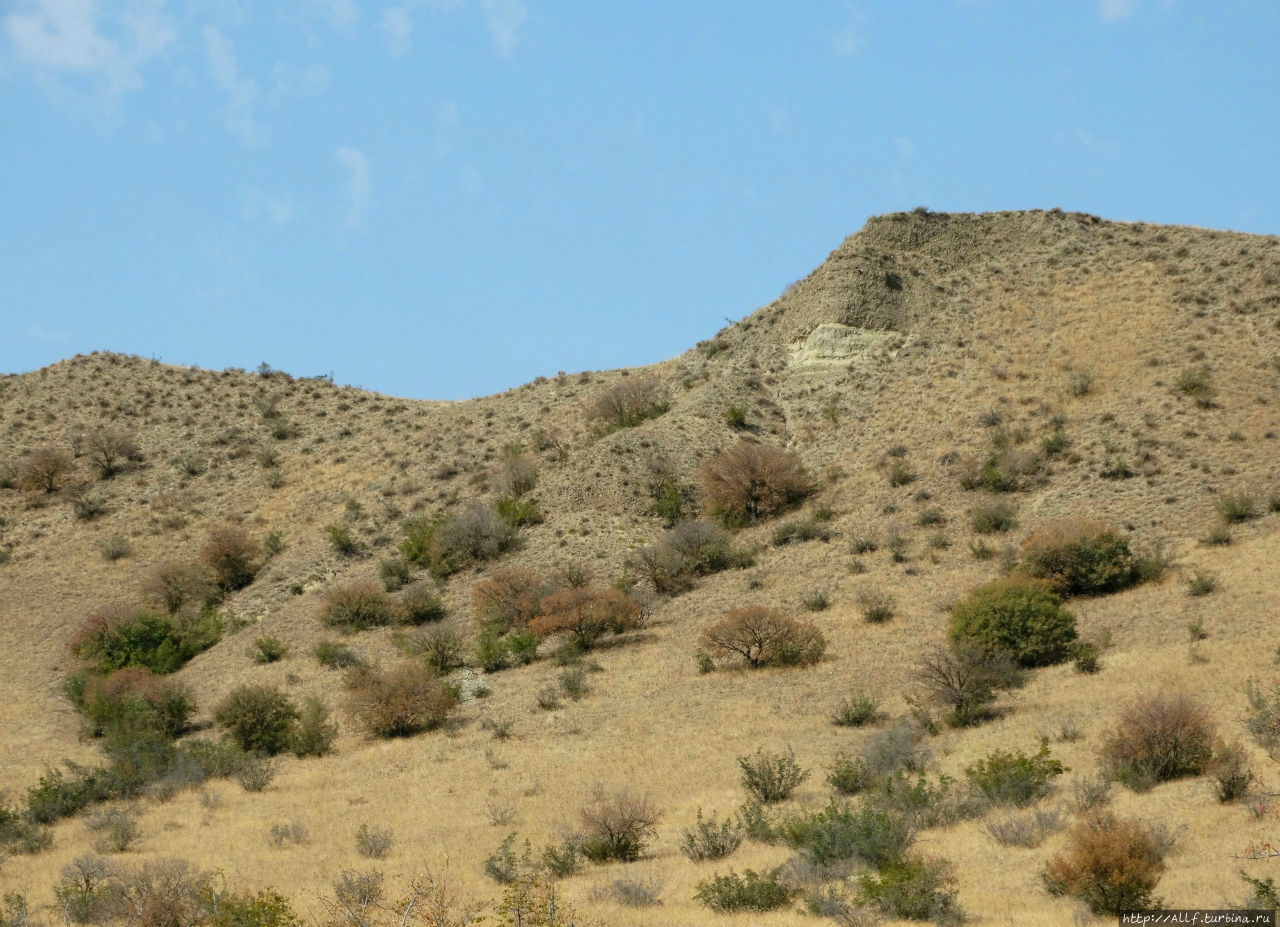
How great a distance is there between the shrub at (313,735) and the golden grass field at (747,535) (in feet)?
1.86

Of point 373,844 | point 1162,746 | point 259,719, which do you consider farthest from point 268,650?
point 1162,746

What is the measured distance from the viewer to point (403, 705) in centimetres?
3005

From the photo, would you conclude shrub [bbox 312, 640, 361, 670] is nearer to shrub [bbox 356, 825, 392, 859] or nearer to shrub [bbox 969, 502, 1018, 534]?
shrub [bbox 356, 825, 392, 859]

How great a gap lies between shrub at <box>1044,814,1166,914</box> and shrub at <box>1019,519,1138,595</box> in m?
18.3

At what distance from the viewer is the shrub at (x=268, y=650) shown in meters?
38.2

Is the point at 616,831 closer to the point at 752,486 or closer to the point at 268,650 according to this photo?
the point at 268,650

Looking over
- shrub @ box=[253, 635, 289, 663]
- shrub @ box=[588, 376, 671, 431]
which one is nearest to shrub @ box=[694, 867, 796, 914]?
shrub @ box=[253, 635, 289, 663]

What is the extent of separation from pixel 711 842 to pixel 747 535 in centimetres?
2531

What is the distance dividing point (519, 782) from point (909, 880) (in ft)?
38.2

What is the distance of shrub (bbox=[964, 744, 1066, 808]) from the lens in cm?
1848

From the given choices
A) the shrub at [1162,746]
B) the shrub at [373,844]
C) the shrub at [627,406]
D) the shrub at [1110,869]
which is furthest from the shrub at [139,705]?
the shrub at [1110,869]

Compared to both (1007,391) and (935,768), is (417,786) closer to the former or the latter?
(935,768)

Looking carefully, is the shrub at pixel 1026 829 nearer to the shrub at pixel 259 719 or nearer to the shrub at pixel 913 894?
the shrub at pixel 913 894

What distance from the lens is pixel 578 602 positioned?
35.8 m
